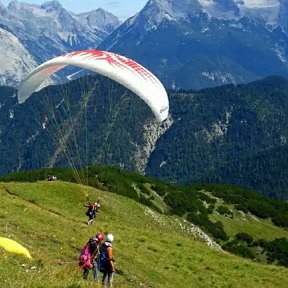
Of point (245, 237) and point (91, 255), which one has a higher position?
point (91, 255)

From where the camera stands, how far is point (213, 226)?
80.5 meters

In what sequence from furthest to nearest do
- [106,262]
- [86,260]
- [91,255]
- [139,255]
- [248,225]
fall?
[248,225], [139,255], [91,255], [86,260], [106,262]

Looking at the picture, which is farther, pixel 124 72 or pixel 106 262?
pixel 124 72

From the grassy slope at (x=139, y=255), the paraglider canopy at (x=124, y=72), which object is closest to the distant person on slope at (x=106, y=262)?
the grassy slope at (x=139, y=255)

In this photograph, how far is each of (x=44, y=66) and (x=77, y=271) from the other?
1363 cm

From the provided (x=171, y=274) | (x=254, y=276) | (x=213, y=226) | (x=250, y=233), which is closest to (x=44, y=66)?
(x=171, y=274)

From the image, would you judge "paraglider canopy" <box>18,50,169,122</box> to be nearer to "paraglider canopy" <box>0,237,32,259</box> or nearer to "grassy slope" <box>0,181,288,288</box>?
"grassy slope" <box>0,181,288,288</box>

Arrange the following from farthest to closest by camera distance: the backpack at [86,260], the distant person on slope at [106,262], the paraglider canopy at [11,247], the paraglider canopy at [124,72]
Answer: the paraglider canopy at [124,72], the paraglider canopy at [11,247], the backpack at [86,260], the distant person on slope at [106,262]

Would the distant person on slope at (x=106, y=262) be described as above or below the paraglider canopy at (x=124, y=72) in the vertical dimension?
below

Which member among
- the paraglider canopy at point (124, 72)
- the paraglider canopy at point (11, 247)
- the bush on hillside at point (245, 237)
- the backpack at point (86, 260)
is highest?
the paraglider canopy at point (124, 72)

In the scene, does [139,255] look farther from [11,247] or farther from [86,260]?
[11,247]

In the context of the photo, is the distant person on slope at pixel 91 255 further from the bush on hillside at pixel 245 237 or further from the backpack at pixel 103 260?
the bush on hillside at pixel 245 237

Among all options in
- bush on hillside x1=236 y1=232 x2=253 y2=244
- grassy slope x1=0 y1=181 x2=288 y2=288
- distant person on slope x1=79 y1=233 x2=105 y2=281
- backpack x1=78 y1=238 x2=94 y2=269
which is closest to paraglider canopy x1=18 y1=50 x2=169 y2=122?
grassy slope x1=0 y1=181 x2=288 y2=288

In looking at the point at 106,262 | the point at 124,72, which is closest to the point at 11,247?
the point at 106,262
